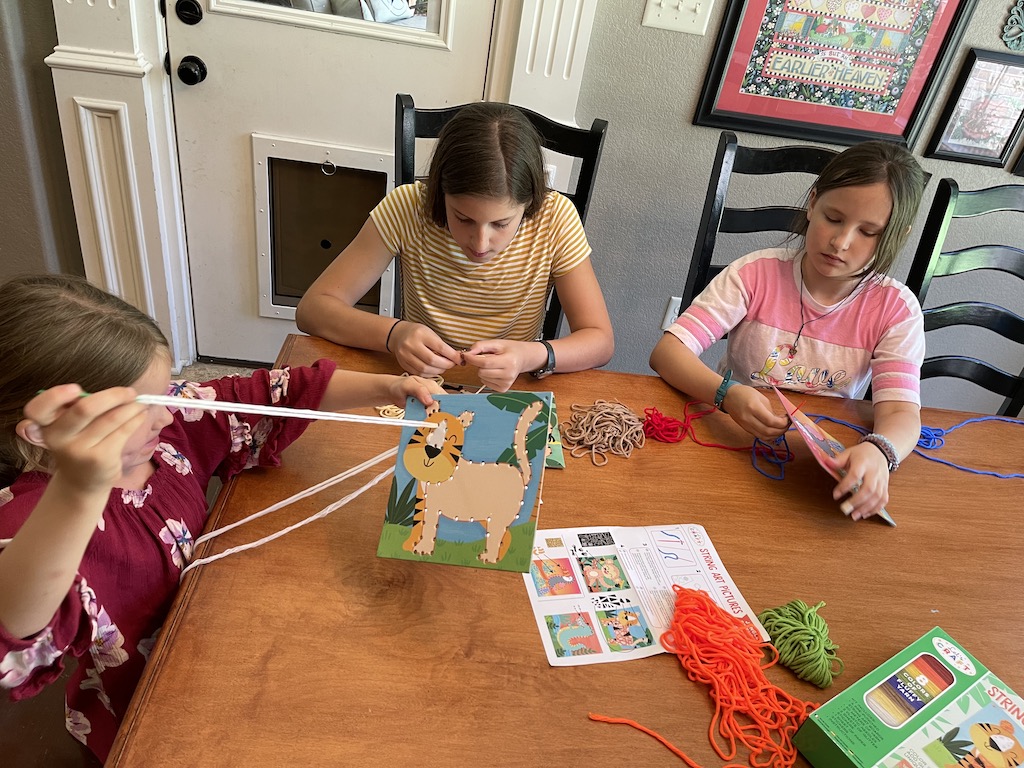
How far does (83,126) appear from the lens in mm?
1807

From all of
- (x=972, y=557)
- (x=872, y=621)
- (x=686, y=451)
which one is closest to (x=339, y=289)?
(x=686, y=451)

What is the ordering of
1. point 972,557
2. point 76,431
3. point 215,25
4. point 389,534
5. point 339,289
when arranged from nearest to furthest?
point 76,431
point 389,534
point 972,557
point 339,289
point 215,25

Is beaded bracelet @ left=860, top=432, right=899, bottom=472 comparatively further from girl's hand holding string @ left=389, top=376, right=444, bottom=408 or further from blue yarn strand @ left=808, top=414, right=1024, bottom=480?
girl's hand holding string @ left=389, top=376, right=444, bottom=408

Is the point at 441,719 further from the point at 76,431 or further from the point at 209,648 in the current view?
the point at 76,431

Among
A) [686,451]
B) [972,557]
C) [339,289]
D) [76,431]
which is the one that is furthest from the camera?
[339,289]

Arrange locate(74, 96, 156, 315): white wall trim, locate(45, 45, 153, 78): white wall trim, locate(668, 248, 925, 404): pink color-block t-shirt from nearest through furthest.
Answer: locate(668, 248, 925, 404): pink color-block t-shirt → locate(45, 45, 153, 78): white wall trim → locate(74, 96, 156, 315): white wall trim

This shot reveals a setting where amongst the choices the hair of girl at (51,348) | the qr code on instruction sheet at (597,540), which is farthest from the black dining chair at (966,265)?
the hair of girl at (51,348)

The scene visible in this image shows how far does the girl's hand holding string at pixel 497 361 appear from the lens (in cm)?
99

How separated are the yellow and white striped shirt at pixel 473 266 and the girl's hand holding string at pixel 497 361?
0.27 metres

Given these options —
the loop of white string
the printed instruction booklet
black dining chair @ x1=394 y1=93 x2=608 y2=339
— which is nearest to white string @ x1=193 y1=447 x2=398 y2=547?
the loop of white string

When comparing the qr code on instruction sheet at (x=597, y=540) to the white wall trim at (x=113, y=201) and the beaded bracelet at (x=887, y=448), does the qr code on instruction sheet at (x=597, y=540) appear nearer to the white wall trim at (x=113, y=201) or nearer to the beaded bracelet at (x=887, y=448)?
the beaded bracelet at (x=887, y=448)

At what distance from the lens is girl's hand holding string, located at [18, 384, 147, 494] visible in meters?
0.49

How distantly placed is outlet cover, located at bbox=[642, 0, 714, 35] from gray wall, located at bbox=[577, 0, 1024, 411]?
0.02 metres

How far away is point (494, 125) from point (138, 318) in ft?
2.07
